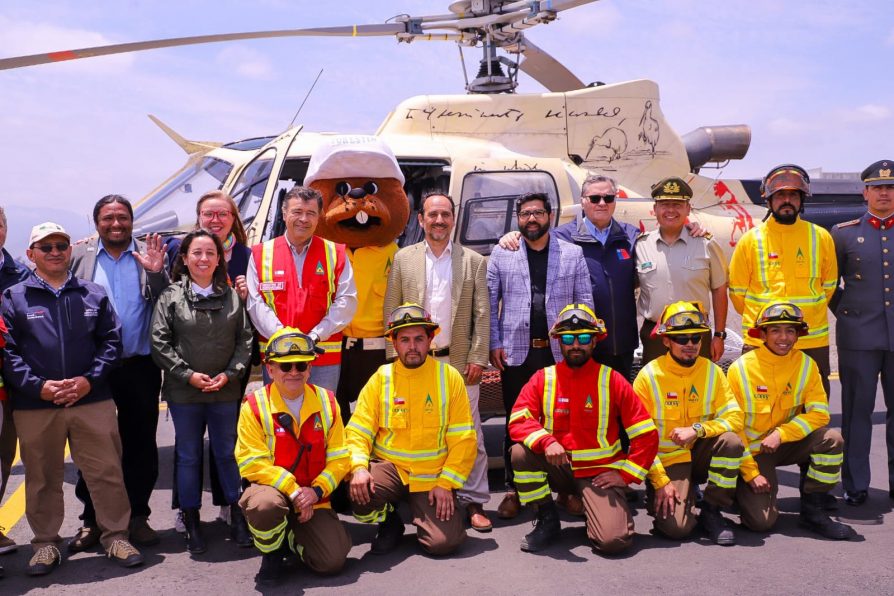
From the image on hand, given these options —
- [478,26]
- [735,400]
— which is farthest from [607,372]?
[478,26]

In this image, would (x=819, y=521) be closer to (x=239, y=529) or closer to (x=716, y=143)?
(x=239, y=529)

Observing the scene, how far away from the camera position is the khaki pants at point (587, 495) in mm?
4215

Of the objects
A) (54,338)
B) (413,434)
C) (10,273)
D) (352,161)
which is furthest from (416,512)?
(10,273)

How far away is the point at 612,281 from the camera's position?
5.12m

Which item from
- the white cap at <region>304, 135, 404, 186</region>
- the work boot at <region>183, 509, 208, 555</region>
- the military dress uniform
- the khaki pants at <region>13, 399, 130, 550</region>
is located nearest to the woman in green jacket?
the work boot at <region>183, 509, 208, 555</region>

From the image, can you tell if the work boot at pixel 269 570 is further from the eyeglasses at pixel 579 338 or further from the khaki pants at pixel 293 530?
the eyeglasses at pixel 579 338

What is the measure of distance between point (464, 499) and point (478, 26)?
16.6 feet

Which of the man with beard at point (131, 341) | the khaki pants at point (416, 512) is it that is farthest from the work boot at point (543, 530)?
the man with beard at point (131, 341)

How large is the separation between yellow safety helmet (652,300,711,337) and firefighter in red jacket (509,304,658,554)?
0.40 m

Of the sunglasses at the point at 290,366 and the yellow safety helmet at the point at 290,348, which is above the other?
the yellow safety helmet at the point at 290,348

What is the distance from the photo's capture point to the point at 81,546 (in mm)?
4406

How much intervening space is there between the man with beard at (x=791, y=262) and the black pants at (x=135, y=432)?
369 centimetres

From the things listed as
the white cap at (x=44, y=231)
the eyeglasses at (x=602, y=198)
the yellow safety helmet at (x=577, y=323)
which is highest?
the eyeglasses at (x=602, y=198)

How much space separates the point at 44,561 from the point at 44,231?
170 cm
